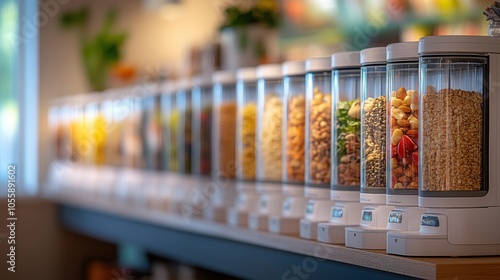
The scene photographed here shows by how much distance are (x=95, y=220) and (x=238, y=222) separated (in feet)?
5.27

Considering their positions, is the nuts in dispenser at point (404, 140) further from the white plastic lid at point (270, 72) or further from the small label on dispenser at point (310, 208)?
the white plastic lid at point (270, 72)

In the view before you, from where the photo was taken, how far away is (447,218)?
1.82 m

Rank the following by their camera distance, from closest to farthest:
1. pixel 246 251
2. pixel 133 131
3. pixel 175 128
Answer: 1. pixel 246 251
2. pixel 175 128
3. pixel 133 131

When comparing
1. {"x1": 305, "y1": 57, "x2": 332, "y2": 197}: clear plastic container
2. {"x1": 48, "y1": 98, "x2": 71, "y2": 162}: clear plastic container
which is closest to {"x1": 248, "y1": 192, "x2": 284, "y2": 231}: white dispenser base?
{"x1": 305, "y1": 57, "x2": 332, "y2": 197}: clear plastic container

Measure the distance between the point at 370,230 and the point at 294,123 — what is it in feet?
1.86

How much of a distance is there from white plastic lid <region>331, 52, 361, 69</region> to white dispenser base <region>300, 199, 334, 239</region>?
319 millimetres

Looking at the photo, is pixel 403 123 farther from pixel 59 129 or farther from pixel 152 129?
pixel 59 129

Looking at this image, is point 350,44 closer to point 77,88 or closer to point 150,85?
point 150,85

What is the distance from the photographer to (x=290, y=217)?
2410mm

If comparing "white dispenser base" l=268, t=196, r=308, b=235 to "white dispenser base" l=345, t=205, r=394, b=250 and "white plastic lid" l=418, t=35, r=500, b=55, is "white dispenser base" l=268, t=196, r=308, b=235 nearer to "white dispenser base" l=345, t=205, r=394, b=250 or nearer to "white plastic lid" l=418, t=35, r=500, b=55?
"white dispenser base" l=345, t=205, r=394, b=250

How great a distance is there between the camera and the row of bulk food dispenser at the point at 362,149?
1838 millimetres

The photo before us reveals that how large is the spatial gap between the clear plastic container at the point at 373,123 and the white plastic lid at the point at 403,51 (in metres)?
0.06

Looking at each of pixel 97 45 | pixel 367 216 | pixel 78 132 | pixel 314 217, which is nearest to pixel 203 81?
pixel 314 217

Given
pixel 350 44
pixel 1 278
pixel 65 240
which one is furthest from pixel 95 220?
pixel 350 44
